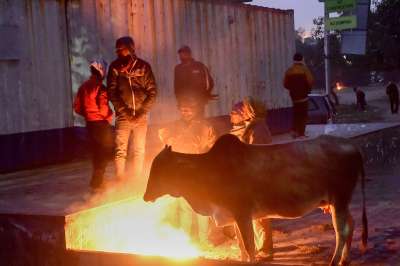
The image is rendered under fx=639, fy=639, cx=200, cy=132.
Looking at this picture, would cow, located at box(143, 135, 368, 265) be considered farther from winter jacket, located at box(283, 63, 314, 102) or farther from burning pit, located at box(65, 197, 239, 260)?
winter jacket, located at box(283, 63, 314, 102)

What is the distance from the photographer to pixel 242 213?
244 inches

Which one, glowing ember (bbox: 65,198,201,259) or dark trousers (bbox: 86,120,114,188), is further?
dark trousers (bbox: 86,120,114,188)

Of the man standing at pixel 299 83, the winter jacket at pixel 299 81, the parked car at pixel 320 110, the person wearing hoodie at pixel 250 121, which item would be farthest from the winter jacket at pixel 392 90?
the person wearing hoodie at pixel 250 121

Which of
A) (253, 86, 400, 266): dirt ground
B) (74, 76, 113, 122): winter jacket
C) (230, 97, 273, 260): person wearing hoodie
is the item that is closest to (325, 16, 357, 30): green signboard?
(253, 86, 400, 266): dirt ground

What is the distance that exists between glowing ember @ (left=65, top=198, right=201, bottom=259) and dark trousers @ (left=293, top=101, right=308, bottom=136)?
581 centimetres

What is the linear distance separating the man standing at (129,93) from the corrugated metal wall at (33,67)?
115 inches

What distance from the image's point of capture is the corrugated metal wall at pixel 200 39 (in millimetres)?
12031

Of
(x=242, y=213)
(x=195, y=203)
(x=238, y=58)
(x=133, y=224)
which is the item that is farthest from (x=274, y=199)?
(x=238, y=58)

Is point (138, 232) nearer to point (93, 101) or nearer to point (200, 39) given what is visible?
point (93, 101)

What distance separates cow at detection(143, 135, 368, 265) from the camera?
6.21 meters

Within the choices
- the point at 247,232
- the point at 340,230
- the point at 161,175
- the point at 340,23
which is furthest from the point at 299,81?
the point at 340,23

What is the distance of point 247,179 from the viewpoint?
6230 millimetres

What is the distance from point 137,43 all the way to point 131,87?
4.81 meters

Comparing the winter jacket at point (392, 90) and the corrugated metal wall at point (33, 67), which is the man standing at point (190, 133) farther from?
the winter jacket at point (392, 90)
